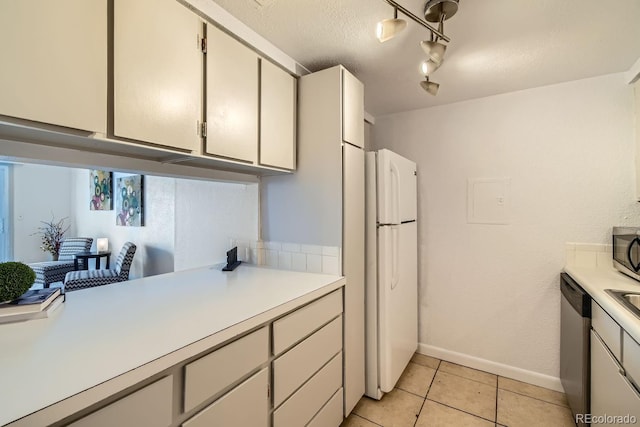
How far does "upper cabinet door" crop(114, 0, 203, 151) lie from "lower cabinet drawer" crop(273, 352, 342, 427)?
3.97 ft

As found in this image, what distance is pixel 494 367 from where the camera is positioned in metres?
2.29

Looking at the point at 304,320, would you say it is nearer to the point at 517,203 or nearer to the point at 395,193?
the point at 395,193

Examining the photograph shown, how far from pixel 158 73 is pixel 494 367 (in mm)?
2980

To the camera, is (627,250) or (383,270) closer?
(627,250)

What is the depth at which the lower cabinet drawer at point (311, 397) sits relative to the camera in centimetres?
122

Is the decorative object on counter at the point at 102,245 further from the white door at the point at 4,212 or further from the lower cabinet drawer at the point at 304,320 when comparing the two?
the lower cabinet drawer at the point at 304,320

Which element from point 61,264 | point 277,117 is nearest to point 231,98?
point 277,117

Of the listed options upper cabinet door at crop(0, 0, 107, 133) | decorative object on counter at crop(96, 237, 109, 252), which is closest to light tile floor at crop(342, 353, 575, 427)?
upper cabinet door at crop(0, 0, 107, 133)

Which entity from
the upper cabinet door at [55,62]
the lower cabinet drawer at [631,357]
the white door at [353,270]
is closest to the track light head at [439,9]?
the white door at [353,270]

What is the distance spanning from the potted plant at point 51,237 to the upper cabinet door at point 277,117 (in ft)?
15.2

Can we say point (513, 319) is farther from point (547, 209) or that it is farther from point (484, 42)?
point (484, 42)

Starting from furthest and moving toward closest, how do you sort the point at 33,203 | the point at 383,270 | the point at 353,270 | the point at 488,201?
the point at 33,203 < the point at 488,201 < the point at 383,270 < the point at 353,270

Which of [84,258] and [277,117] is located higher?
[277,117]

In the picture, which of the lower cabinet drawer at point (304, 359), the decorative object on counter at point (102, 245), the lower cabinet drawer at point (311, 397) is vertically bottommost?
the lower cabinet drawer at point (311, 397)
